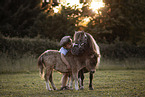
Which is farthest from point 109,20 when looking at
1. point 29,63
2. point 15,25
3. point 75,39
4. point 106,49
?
point 75,39

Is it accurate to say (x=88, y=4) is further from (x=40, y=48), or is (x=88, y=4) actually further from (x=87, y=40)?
(x=87, y=40)

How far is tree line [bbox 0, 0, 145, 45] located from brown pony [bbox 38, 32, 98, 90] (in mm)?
21909

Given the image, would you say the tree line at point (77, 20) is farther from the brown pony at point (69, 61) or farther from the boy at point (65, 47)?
the boy at point (65, 47)

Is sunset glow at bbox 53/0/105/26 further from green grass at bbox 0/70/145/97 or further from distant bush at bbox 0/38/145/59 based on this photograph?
green grass at bbox 0/70/145/97

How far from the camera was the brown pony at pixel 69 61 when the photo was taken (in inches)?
326

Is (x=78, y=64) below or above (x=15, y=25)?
below

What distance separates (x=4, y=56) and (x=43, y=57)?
1097 cm

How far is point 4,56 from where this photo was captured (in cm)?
1853

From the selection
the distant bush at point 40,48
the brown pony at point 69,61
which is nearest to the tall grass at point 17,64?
the distant bush at point 40,48

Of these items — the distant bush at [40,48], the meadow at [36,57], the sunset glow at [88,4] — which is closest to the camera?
the meadow at [36,57]

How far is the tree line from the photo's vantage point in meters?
31.4

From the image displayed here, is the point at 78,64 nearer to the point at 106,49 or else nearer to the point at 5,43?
the point at 5,43

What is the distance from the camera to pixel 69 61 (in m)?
8.51

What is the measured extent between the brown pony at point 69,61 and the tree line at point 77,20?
21909mm
